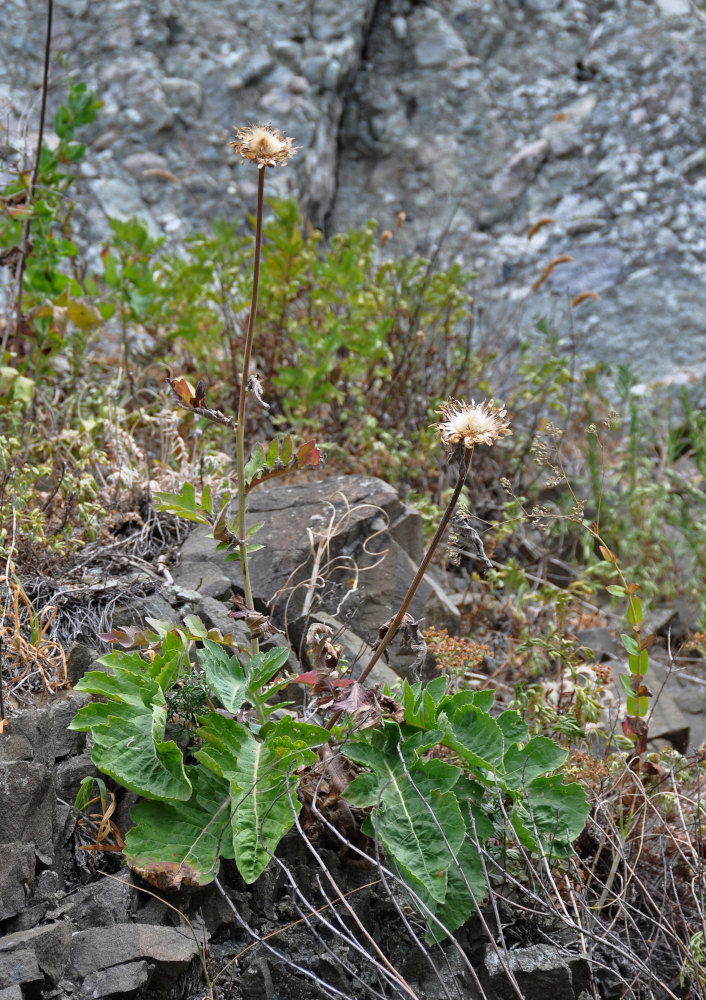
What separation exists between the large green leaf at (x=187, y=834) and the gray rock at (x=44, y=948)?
0.19 m

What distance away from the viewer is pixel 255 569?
2.75 metres

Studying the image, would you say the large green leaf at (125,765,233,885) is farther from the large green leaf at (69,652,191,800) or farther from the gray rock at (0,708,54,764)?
the gray rock at (0,708,54,764)

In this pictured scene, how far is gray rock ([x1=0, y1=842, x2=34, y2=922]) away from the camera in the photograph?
177 centimetres

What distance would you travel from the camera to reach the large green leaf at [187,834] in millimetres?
1801

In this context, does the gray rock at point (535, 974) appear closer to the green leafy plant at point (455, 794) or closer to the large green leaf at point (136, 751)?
the green leafy plant at point (455, 794)

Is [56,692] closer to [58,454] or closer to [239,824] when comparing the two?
[239,824]

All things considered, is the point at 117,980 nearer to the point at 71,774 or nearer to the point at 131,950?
the point at 131,950

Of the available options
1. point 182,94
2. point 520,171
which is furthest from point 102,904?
point 520,171

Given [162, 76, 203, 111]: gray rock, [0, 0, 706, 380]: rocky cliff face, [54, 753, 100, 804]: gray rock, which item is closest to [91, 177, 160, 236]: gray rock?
[0, 0, 706, 380]: rocky cliff face

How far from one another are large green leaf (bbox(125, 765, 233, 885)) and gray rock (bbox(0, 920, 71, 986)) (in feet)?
0.62

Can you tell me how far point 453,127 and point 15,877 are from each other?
5974mm

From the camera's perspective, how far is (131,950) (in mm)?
1732

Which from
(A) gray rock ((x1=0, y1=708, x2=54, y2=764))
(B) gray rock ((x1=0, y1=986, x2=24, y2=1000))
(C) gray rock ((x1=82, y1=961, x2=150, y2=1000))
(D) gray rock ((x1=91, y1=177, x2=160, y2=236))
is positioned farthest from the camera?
(D) gray rock ((x1=91, y1=177, x2=160, y2=236))

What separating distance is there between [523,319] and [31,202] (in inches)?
132
